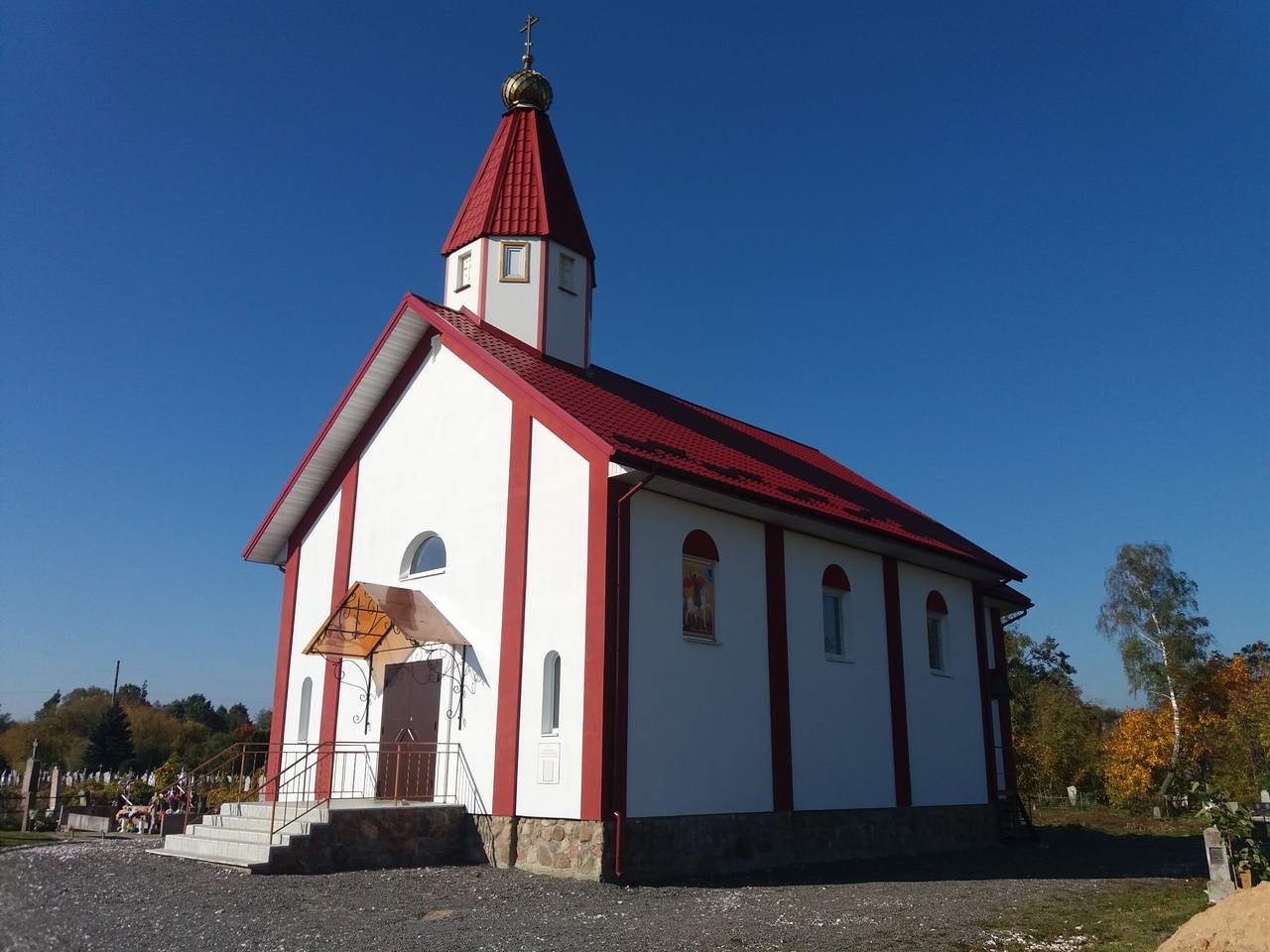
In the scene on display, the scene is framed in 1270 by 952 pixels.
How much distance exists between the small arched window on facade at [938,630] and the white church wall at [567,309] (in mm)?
8199

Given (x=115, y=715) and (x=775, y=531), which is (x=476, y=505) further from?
(x=115, y=715)

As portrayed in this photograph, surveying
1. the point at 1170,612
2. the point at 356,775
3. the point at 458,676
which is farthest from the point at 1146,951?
the point at 1170,612

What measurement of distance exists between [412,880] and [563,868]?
1.82 meters

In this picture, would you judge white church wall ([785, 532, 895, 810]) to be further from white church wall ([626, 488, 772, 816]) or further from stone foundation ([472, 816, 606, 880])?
stone foundation ([472, 816, 606, 880])

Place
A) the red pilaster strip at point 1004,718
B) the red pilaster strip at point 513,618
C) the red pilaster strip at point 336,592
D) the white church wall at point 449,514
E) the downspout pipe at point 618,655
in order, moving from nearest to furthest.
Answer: the downspout pipe at point 618,655 < the red pilaster strip at point 513,618 < the white church wall at point 449,514 < the red pilaster strip at point 336,592 < the red pilaster strip at point 1004,718

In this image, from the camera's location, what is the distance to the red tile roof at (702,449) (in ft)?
45.7

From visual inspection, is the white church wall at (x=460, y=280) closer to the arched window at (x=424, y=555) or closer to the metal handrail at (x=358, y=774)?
the arched window at (x=424, y=555)

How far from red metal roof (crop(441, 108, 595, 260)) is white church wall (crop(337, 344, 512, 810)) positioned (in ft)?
10.3

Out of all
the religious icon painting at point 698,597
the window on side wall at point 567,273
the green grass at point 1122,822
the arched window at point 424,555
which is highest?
the window on side wall at point 567,273

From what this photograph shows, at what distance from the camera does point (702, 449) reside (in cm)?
1585

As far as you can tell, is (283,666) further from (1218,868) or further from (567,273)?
(1218,868)

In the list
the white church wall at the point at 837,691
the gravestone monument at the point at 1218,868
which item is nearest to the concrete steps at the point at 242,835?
the white church wall at the point at 837,691

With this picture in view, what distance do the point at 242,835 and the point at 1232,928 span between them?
1106 cm

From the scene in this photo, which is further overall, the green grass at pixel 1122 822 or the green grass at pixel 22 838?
the green grass at pixel 1122 822
